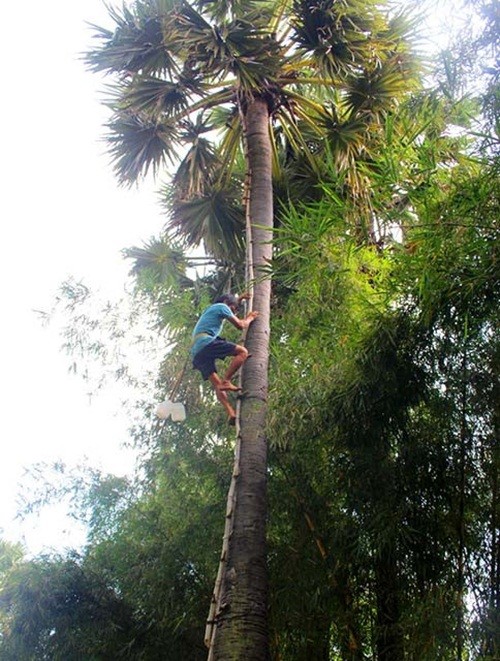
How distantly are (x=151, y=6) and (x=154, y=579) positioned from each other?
416 cm

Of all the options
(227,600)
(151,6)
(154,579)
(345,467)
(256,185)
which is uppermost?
(151,6)

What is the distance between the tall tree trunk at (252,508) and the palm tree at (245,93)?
0.09 feet

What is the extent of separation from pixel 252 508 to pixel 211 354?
112cm

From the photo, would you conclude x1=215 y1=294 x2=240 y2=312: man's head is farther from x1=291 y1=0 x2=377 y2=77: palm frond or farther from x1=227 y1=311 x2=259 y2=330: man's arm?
x1=291 y1=0 x2=377 y2=77: palm frond

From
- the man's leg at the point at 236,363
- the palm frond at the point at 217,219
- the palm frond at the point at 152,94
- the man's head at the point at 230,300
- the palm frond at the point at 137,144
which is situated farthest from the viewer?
the palm frond at the point at 217,219

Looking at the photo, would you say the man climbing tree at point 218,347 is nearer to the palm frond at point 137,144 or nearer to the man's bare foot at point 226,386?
the man's bare foot at point 226,386

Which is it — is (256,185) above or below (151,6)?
below

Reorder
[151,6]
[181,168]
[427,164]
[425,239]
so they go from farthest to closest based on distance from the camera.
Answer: [181,168] < [151,6] < [427,164] < [425,239]

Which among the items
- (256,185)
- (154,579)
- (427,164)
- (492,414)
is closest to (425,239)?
(427,164)

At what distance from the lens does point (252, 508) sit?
3.34m

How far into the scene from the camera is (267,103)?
536 cm

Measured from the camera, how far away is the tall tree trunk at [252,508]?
9.52 ft

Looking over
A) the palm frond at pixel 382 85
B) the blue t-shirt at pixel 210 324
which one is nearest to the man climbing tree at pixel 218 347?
the blue t-shirt at pixel 210 324

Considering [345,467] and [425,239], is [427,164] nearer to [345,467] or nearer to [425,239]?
[425,239]
